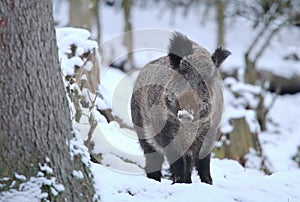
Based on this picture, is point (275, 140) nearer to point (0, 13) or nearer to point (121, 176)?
point (121, 176)

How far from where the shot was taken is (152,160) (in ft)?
19.8

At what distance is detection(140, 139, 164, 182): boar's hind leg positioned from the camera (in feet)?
19.6

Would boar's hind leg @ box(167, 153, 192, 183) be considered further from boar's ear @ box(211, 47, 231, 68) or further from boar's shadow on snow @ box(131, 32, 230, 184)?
boar's ear @ box(211, 47, 231, 68)

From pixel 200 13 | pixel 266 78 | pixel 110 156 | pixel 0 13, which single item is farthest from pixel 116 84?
pixel 200 13

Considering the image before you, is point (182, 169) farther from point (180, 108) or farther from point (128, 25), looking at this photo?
point (128, 25)

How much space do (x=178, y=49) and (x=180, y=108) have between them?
651 mm

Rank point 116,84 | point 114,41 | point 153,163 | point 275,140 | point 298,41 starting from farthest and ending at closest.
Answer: point 298,41
point 114,41
point 275,140
point 116,84
point 153,163

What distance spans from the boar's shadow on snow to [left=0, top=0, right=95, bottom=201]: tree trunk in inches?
69.1

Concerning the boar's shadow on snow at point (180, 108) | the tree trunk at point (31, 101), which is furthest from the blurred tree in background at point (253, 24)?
the tree trunk at point (31, 101)

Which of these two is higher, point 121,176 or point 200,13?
point 121,176

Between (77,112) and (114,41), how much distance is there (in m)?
11.9

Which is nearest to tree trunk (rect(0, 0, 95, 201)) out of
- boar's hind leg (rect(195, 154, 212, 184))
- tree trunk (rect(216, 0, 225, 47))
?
boar's hind leg (rect(195, 154, 212, 184))

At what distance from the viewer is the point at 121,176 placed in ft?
15.5

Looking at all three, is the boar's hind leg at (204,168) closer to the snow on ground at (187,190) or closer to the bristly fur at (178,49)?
the snow on ground at (187,190)
